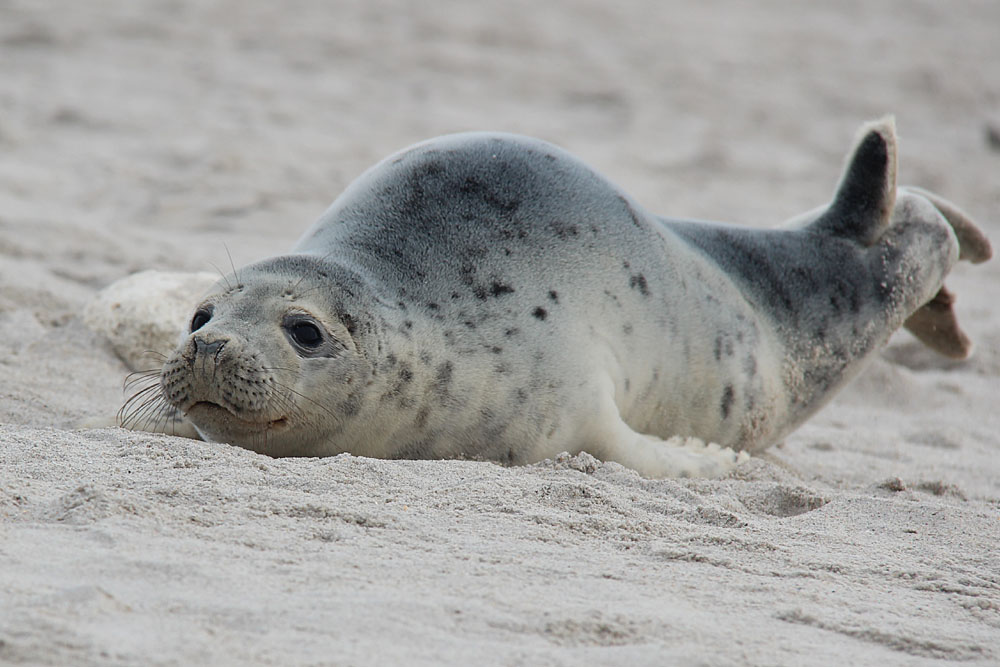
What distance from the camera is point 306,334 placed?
9.62ft

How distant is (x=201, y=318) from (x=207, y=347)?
277 millimetres

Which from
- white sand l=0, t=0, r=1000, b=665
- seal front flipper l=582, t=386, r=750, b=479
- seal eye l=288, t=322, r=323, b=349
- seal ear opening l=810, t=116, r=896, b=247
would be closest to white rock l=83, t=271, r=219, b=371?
white sand l=0, t=0, r=1000, b=665

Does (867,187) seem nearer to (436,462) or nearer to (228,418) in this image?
(436,462)

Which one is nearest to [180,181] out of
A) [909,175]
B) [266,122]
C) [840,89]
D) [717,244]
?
[266,122]

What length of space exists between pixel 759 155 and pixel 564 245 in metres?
5.05

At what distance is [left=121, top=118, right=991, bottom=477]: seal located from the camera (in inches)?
115

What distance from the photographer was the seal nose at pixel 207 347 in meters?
2.78

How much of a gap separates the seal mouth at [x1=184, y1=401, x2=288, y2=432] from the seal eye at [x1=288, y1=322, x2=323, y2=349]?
0.63ft

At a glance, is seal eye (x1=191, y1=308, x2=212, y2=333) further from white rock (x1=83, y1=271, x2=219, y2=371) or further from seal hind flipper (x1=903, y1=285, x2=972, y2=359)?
seal hind flipper (x1=903, y1=285, x2=972, y2=359)

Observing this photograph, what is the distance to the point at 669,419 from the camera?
356 cm

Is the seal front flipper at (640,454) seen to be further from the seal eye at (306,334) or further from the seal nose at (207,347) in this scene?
the seal nose at (207,347)

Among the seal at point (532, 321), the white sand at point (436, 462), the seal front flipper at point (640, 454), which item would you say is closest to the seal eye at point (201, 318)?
the seal at point (532, 321)

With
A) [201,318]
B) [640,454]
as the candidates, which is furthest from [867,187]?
[201,318]

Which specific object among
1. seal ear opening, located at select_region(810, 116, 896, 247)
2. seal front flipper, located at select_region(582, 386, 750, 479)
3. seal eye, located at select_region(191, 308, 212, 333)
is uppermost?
seal ear opening, located at select_region(810, 116, 896, 247)
